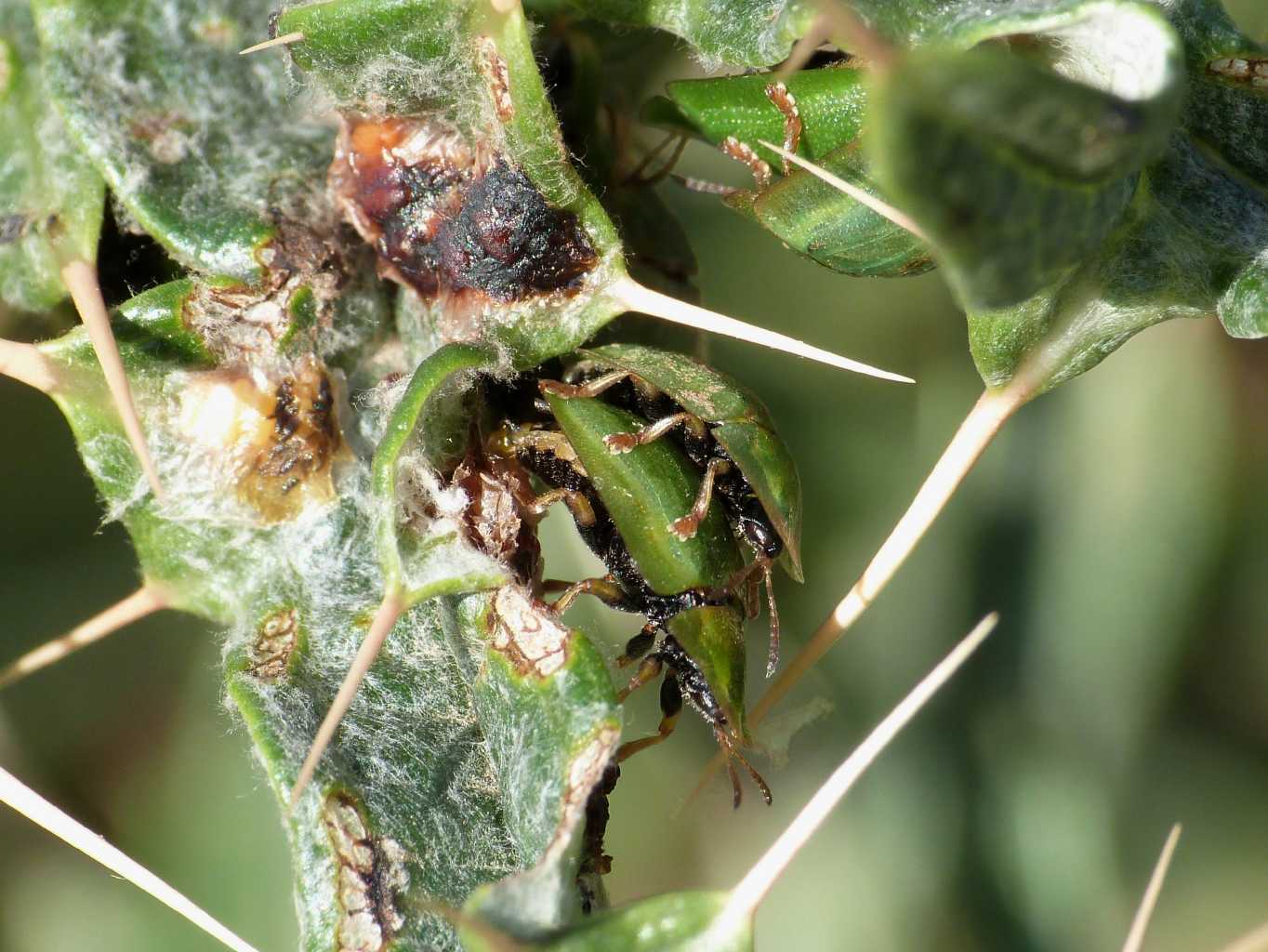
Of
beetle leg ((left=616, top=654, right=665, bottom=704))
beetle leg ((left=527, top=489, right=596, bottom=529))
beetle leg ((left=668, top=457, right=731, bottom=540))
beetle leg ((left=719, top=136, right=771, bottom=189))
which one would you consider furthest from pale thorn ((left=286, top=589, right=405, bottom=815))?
beetle leg ((left=719, top=136, right=771, bottom=189))

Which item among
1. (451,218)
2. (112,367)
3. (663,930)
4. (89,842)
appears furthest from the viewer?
(451,218)

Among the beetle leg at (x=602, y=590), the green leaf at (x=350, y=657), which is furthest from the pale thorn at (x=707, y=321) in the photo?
the beetle leg at (x=602, y=590)

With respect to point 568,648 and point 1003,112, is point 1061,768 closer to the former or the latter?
point 568,648

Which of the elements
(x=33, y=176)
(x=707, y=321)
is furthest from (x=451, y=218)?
(x=33, y=176)

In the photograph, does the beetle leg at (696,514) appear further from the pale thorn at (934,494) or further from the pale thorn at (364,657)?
the pale thorn at (364,657)

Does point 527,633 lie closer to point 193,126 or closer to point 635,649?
point 635,649

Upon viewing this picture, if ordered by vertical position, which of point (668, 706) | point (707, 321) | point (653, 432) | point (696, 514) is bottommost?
point (668, 706)
